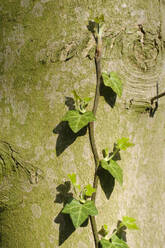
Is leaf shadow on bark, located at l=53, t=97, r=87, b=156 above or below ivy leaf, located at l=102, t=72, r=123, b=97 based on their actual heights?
below

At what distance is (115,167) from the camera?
717 millimetres

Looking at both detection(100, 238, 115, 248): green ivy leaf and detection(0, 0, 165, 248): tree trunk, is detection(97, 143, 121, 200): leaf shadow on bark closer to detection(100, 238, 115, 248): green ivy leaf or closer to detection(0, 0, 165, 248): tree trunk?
detection(0, 0, 165, 248): tree trunk

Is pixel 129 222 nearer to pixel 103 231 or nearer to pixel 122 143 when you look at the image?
pixel 103 231

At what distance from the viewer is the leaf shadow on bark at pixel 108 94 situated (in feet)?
2.40

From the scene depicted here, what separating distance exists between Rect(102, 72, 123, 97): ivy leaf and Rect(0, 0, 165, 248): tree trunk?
2 cm

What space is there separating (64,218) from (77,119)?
0.96 feet

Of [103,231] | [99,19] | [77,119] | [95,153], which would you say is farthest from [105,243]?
[99,19]

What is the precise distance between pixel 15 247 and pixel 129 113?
0.56 meters

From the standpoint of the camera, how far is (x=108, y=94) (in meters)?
0.74

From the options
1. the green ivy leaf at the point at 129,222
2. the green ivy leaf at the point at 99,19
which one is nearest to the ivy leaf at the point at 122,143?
the green ivy leaf at the point at 129,222

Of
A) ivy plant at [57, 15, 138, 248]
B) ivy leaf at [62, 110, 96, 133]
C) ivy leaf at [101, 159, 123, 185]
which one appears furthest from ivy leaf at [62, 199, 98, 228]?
ivy leaf at [62, 110, 96, 133]

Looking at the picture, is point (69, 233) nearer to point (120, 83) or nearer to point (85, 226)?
point (85, 226)

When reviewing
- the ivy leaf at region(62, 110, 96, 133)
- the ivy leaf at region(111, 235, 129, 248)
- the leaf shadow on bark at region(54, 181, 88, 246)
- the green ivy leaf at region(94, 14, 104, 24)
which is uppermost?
the green ivy leaf at region(94, 14, 104, 24)

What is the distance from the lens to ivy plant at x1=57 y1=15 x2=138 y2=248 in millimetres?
687
